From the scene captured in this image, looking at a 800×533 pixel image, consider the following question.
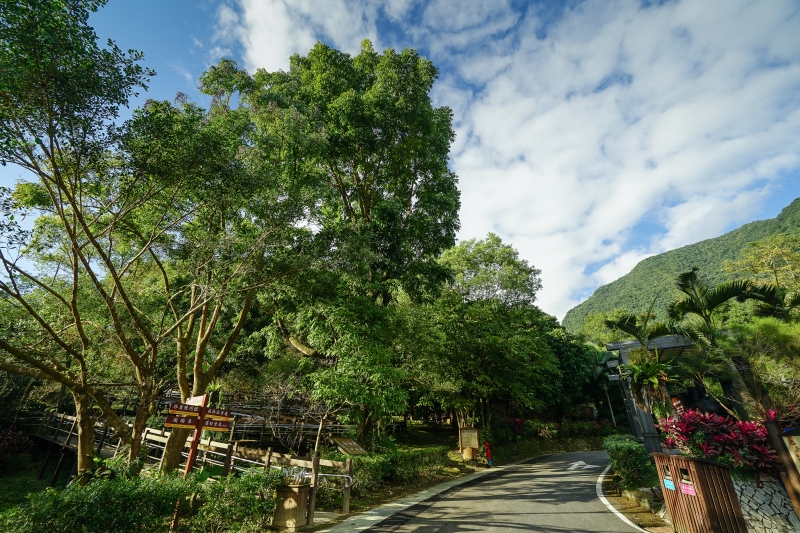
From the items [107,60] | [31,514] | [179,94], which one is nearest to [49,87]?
[107,60]

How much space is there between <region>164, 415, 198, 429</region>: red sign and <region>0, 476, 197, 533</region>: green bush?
1.05 meters

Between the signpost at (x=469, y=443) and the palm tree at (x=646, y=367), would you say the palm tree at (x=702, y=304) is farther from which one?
the signpost at (x=469, y=443)

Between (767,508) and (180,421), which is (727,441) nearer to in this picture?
(767,508)

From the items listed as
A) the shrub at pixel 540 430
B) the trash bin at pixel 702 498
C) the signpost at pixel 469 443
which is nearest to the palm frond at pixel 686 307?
the trash bin at pixel 702 498

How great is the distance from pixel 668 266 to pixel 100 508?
301 feet

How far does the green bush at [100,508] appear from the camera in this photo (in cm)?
506

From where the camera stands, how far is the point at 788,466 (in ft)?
23.8

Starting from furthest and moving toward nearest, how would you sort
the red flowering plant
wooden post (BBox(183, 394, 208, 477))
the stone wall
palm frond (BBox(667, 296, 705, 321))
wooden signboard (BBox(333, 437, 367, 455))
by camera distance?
wooden signboard (BBox(333, 437, 367, 455)) → palm frond (BBox(667, 296, 705, 321)) → the red flowering plant → wooden post (BBox(183, 394, 208, 477)) → the stone wall

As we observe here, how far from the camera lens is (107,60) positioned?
748 centimetres

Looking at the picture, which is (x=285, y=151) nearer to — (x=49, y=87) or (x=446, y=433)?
(x=49, y=87)

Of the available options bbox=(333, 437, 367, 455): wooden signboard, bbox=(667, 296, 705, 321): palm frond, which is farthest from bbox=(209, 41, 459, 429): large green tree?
bbox=(667, 296, 705, 321): palm frond

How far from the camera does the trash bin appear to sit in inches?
265

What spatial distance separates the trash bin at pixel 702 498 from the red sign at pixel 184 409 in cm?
1036

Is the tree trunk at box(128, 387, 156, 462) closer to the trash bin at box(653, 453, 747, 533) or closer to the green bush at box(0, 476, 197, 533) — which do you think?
the green bush at box(0, 476, 197, 533)
